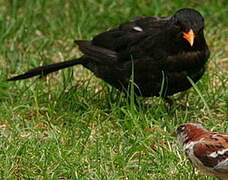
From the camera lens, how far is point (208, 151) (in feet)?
13.9

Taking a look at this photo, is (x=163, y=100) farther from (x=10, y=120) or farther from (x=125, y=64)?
(x=10, y=120)

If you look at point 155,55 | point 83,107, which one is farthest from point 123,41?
point 83,107

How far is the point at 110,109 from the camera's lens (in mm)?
5980

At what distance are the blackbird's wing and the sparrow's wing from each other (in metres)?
1.81

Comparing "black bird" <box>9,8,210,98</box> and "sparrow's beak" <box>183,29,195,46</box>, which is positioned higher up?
"sparrow's beak" <box>183,29,195,46</box>

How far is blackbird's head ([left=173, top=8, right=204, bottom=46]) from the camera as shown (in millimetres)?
5620

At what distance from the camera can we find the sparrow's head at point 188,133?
448cm

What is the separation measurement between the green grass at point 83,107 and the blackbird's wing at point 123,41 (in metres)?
0.30

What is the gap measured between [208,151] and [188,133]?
34 centimetres

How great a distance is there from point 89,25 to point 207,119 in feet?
7.84

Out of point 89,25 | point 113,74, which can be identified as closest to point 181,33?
point 113,74

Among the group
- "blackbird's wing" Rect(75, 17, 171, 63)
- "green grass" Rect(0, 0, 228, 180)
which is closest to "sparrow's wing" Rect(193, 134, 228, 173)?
"green grass" Rect(0, 0, 228, 180)

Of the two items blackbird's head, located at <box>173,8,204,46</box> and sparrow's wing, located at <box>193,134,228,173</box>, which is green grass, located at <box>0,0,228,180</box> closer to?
sparrow's wing, located at <box>193,134,228,173</box>

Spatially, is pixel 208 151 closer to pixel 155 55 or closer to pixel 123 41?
pixel 155 55
